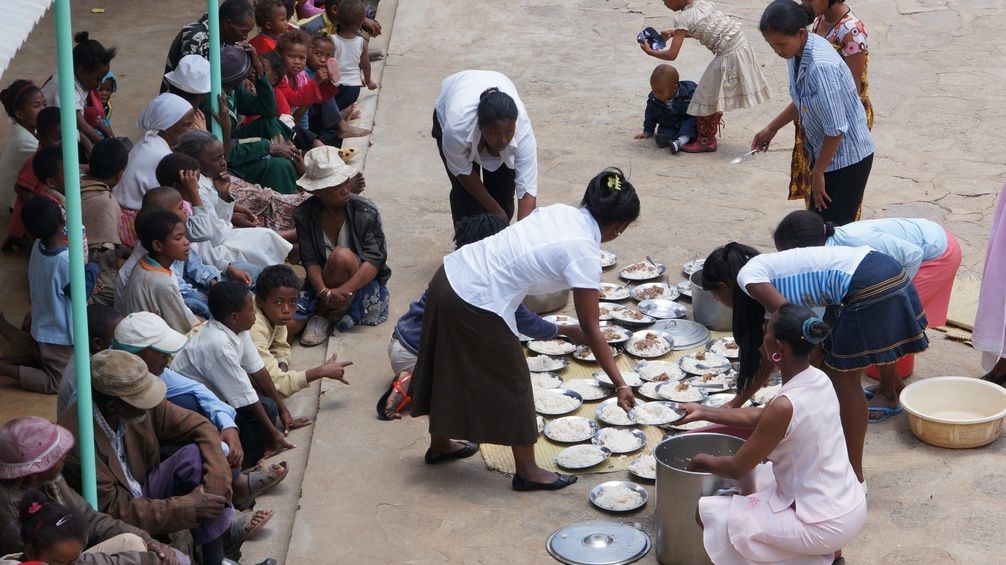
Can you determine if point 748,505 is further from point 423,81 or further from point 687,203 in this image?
point 423,81

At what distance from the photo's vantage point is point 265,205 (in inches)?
275

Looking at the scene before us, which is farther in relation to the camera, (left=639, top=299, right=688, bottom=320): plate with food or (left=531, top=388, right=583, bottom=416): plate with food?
(left=639, top=299, right=688, bottom=320): plate with food

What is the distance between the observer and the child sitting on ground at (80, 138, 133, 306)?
18.3 ft

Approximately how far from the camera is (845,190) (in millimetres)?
6023

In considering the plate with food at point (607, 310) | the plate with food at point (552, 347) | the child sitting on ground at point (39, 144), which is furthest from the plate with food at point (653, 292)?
the child sitting on ground at point (39, 144)

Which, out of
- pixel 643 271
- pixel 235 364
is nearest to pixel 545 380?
pixel 643 271

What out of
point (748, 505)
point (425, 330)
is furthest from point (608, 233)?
point (748, 505)

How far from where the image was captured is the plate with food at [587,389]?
561 cm

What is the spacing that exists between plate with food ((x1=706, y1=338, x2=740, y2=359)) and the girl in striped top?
1260 millimetres

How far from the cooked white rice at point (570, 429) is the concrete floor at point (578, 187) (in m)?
0.32

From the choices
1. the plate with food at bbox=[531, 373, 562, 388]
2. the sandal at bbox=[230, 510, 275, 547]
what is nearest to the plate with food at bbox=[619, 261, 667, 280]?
the plate with food at bbox=[531, 373, 562, 388]

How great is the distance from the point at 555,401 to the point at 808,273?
1447 mm

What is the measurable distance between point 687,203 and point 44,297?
13.6 feet

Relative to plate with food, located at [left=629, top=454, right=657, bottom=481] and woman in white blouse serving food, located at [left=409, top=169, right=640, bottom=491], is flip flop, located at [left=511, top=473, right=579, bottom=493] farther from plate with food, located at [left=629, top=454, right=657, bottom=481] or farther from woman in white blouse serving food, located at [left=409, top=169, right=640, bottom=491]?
plate with food, located at [left=629, top=454, right=657, bottom=481]
